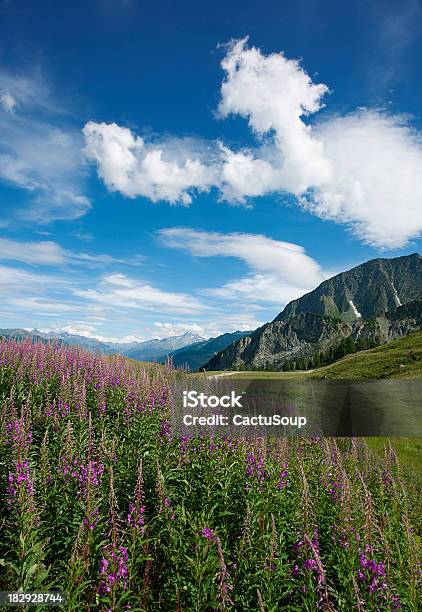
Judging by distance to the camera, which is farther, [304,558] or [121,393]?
[121,393]

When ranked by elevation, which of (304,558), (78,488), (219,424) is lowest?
(304,558)

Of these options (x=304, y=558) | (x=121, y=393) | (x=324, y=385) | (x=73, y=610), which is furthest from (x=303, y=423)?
(x=73, y=610)

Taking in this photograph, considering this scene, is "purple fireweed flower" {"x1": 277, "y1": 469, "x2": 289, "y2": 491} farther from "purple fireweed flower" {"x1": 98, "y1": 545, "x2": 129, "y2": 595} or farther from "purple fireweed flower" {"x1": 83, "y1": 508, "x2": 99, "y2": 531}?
"purple fireweed flower" {"x1": 83, "y1": 508, "x2": 99, "y2": 531}

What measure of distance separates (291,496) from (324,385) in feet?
44.6

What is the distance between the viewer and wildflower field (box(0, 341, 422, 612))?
5.09 m

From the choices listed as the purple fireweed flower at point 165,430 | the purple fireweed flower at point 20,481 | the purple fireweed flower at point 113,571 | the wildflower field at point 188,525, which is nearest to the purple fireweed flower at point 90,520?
the wildflower field at point 188,525

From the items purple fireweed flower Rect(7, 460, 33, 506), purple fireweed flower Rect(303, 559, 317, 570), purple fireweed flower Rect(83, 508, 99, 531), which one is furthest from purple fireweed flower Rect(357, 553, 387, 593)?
purple fireweed flower Rect(7, 460, 33, 506)

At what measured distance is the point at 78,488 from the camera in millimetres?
6918

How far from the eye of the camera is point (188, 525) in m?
6.61

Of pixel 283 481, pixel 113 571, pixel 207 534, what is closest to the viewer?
pixel 113 571

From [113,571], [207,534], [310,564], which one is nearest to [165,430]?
[207,534]

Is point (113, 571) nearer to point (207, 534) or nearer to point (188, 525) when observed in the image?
point (207, 534)

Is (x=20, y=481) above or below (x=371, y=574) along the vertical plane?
above

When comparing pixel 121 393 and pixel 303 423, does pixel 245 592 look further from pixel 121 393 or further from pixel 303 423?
pixel 303 423
